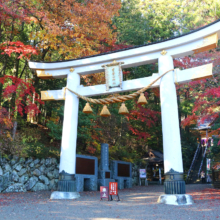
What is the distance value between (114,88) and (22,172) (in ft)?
17.5

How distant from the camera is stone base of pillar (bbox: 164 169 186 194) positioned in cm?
671

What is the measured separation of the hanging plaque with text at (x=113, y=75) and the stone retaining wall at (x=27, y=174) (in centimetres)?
488

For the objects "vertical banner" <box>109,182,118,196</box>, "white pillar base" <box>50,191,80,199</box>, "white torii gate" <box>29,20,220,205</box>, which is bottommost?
"white pillar base" <box>50,191,80,199</box>

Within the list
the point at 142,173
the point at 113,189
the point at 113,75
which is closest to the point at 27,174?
the point at 113,189

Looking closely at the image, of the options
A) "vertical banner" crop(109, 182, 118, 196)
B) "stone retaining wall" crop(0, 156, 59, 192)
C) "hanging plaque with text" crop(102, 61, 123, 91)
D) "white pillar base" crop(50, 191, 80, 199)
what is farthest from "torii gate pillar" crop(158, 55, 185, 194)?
"stone retaining wall" crop(0, 156, 59, 192)

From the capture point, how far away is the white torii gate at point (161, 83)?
272 inches

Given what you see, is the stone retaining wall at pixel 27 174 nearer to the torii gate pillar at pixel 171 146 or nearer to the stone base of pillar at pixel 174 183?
the torii gate pillar at pixel 171 146

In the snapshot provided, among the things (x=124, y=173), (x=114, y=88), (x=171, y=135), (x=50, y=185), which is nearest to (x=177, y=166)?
(x=171, y=135)

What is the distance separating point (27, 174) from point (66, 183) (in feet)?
8.86

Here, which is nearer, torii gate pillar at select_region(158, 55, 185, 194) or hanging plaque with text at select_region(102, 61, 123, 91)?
torii gate pillar at select_region(158, 55, 185, 194)

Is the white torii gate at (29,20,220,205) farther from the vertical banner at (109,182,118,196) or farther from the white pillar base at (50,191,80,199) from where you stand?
the vertical banner at (109,182,118,196)

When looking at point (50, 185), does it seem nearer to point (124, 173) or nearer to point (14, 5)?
point (124, 173)

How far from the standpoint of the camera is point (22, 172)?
9.55 meters

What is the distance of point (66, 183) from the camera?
7852 mm
